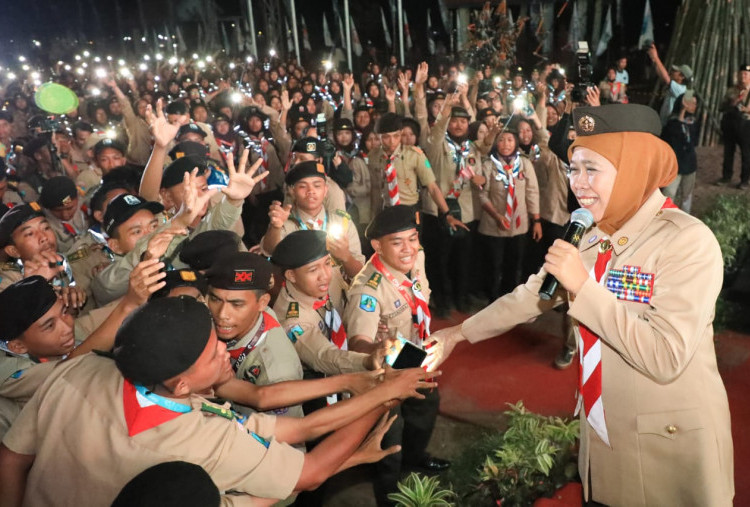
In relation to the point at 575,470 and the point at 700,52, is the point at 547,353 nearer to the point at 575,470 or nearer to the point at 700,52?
the point at 575,470

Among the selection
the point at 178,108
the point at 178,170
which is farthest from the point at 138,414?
the point at 178,108

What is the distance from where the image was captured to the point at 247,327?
2.80 meters

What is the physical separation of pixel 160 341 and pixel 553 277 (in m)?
1.35

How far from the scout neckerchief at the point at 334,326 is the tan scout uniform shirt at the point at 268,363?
2.22ft

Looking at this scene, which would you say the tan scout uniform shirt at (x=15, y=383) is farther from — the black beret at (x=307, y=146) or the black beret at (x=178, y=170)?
the black beret at (x=307, y=146)

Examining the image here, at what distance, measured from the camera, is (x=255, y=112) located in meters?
8.14

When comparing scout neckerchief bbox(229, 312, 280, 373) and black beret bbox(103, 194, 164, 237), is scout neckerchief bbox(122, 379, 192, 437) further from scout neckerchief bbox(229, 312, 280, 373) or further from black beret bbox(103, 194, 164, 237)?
black beret bbox(103, 194, 164, 237)

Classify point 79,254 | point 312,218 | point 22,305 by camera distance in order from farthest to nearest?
point 312,218, point 79,254, point 22,305

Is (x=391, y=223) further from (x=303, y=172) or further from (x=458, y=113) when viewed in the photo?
(x=458, y=113)

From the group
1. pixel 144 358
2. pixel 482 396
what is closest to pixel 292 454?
pixel 144 358

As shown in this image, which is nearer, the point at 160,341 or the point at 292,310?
the point at 160,341

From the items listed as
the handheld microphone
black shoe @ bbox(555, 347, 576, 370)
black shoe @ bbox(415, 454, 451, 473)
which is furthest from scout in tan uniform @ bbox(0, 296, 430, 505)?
black shoe @ bbox(555, 347, 576, 370)

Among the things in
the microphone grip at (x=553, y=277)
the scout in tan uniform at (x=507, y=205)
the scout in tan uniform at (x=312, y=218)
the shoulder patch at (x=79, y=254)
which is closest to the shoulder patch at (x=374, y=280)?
the scout in tan uniform at (x=312, y=218)

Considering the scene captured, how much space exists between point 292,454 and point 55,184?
12.5ft
